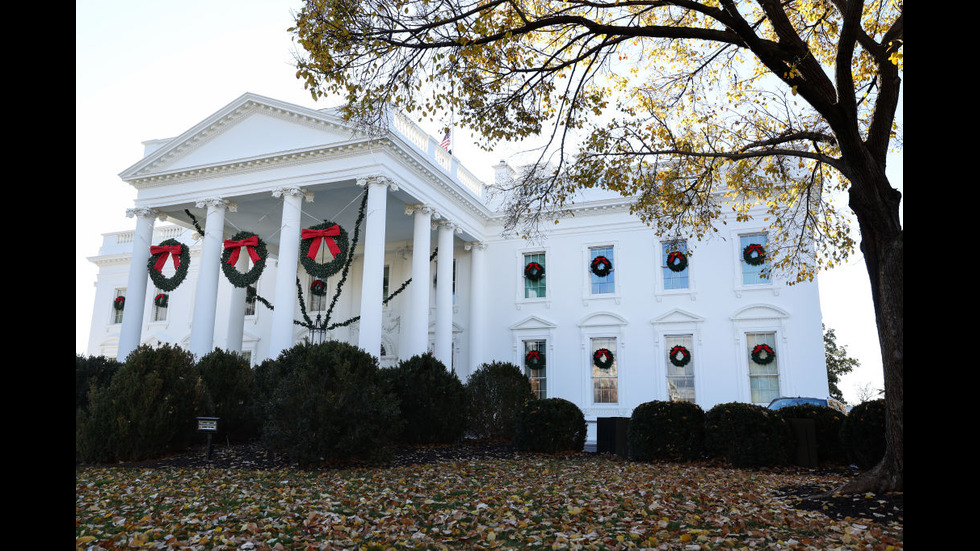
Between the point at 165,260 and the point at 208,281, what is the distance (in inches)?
86.0

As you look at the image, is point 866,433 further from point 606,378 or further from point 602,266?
point 602,266

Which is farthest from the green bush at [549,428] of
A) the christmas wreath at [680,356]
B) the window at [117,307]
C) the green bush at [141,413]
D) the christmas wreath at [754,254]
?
the window at [117,307]

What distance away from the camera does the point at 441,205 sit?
2159 centimetres

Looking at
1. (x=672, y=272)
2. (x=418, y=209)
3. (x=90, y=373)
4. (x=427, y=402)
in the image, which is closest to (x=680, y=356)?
(x=672, y=272)

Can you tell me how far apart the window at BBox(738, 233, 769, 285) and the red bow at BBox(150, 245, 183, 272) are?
63.0 feet

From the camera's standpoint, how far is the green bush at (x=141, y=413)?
1093 centimetres

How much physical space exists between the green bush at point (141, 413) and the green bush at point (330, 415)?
2061 millimetres

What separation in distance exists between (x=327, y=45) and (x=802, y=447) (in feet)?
34.1

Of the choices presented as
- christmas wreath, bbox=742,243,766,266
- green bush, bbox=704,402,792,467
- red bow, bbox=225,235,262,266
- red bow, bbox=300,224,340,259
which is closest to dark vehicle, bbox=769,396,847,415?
christmas wreath, bbox=742,243,766,266

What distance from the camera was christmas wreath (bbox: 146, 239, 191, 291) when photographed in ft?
65.9

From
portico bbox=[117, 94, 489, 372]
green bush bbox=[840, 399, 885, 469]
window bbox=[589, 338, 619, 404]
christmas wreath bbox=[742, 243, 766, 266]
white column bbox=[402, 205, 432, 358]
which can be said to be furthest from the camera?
window bbox=[589, 338, 619, 404]

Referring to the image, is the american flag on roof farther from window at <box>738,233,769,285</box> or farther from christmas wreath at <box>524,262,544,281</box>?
window at <box>738,233,769,285</box>

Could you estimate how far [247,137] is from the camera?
66.6ft
